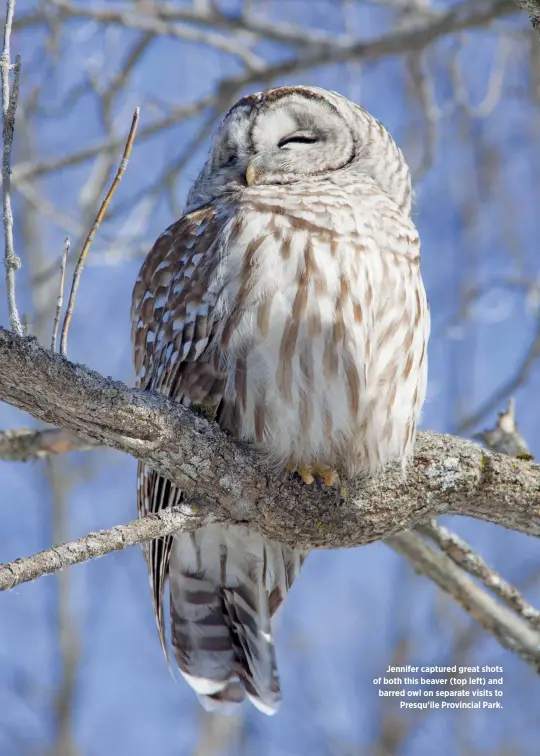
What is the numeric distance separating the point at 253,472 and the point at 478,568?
116 cm

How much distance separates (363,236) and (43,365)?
1.44m

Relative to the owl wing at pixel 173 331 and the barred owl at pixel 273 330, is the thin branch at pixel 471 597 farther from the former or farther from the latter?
the owl wing at pixel 173 331

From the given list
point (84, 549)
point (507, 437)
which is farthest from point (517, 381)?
point (84, 549)

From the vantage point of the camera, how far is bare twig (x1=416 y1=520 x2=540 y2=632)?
3.39 m

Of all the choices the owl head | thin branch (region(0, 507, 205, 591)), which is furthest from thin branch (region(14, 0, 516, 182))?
thin branch (region(0, 507, 205, 591))

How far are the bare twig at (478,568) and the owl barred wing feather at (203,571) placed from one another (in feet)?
1.73

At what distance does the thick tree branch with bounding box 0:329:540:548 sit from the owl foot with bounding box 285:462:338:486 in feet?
0.12

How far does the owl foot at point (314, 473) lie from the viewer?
9.41 ft

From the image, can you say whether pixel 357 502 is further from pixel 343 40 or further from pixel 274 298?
pixel 343 40

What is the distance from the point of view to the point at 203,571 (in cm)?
353

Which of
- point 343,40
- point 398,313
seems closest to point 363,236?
point 398,313

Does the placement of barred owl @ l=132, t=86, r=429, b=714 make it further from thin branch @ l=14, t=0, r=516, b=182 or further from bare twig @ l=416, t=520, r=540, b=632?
thin branch @ l=14, t=0, r=516, b=182

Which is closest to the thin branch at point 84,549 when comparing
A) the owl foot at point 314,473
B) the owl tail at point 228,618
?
the owl foot at point 314,473

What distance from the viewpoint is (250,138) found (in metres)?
3.69
